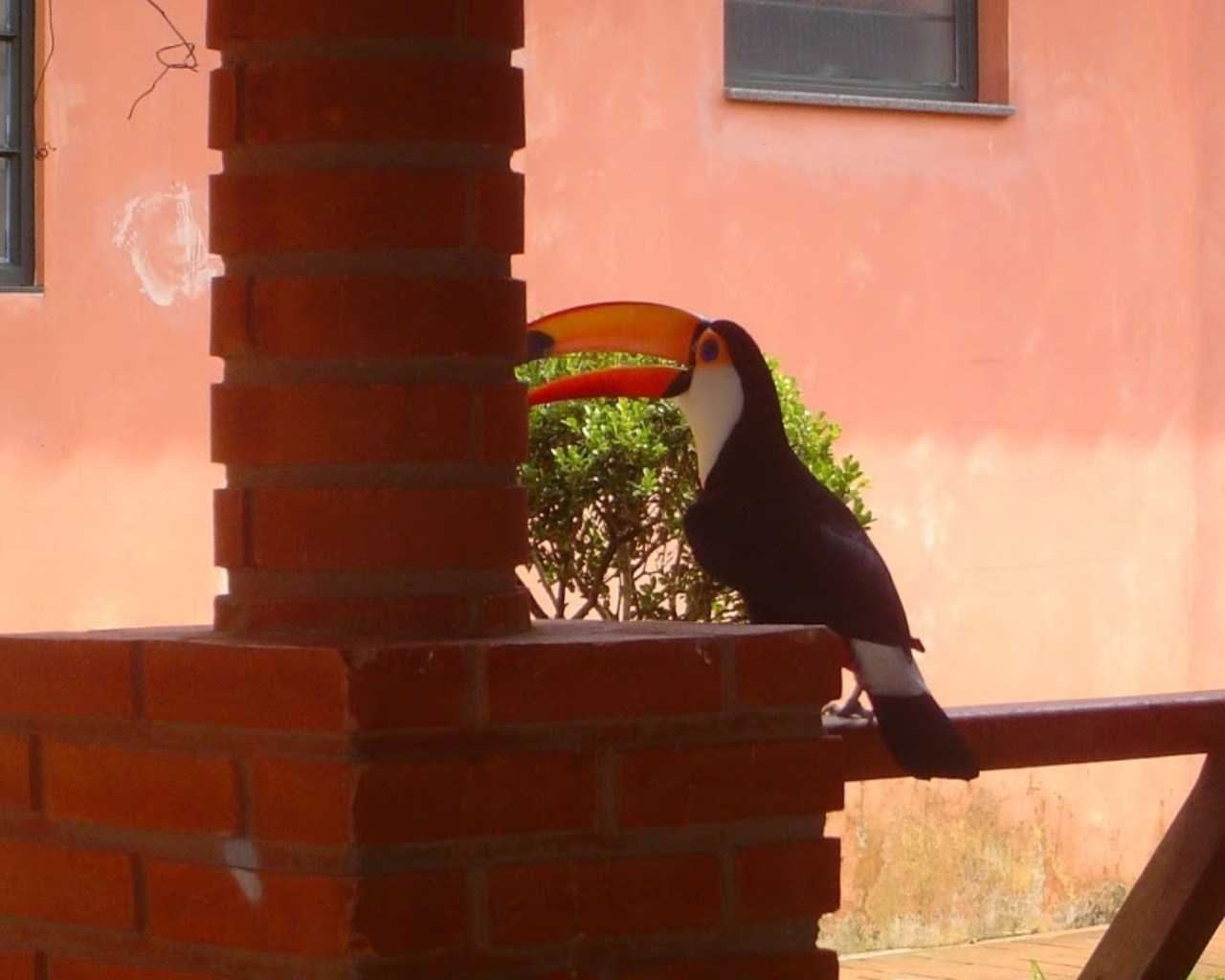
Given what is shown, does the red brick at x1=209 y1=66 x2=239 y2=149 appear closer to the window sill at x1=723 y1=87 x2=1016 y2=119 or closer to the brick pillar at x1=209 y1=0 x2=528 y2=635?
the brick pillar at x1=209 y1=0 x2=528 y2=635

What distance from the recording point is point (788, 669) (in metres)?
2.38

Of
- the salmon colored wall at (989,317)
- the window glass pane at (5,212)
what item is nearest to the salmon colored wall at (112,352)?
the window glass pane at (5,212)

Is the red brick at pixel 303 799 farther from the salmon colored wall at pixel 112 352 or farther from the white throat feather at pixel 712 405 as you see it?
the salmon colored wall at pixel 112 352

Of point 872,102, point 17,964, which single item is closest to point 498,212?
point 17,964

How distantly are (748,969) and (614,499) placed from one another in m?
3.50

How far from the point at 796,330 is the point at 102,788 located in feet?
19.3

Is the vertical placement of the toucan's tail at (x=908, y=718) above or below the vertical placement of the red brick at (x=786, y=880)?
below

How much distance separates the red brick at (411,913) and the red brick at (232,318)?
54cm

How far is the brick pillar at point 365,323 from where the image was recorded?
91.4 inches

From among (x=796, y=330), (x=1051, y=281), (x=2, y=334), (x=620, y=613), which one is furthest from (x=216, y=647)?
(x=1051, y=281)

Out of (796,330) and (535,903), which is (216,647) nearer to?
(535,903)

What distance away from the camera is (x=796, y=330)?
807cm

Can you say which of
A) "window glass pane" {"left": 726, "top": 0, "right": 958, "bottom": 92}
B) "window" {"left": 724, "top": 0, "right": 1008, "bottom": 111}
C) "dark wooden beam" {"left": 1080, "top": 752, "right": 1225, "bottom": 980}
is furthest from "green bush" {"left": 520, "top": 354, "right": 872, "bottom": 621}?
"window glass pane" {"left": 726, "top": 0, "right": 958, "bottom": 92}

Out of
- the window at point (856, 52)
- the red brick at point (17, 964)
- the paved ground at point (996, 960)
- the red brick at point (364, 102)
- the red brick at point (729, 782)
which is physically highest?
the window at point (856, 52)
